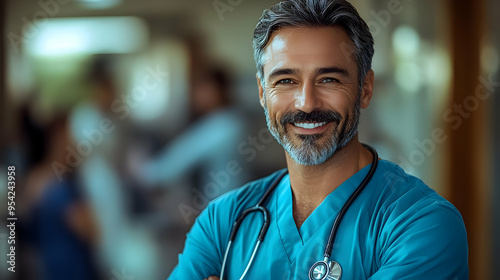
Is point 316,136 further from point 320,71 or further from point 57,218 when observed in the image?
point 57,218

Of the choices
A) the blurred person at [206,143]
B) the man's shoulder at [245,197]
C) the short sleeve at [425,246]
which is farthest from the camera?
the blurred person at [206,143]

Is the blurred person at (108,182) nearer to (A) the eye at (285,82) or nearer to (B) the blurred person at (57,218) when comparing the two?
(B) the blurred person at (57,218)

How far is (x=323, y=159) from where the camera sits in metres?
0.84

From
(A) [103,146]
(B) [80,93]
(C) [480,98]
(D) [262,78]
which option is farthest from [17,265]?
(C) [480,98]

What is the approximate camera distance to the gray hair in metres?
0.81

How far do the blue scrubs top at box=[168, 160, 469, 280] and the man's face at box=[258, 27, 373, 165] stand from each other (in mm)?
92

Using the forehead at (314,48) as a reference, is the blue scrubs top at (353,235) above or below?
below

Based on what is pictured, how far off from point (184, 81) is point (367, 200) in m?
0.77

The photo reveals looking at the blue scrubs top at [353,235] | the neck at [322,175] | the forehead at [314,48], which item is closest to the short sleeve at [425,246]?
the blue scrubs top at [353,235]

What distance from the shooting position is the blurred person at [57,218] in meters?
1.40

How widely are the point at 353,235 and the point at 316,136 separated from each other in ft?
0.55

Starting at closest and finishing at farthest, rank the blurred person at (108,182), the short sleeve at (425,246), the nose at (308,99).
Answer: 1. the short sleeve at (425,246)
2. the nose at (308,99)
3. the blurred person at (108,182)

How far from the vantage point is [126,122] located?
1.44 metres

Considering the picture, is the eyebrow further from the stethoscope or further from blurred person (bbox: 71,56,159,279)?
blurred person (bbox: 71,56,159,279)
